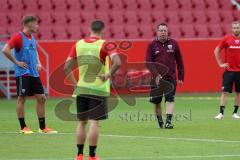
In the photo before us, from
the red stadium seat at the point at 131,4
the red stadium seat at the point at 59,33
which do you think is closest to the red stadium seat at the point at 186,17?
the red stadium seat at the point at 131,4

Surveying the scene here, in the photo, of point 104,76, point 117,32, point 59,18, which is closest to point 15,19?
point 59,18

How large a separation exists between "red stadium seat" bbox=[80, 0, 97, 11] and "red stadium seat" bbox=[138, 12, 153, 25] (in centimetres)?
175

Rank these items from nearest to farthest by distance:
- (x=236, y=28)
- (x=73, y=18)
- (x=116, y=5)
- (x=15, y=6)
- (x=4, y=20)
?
(x=236, y=28) → (x=4, y=20) → (x=15, y=6) → (x=73, y=18) → (x=116, y=5)

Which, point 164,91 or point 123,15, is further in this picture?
point 123,15

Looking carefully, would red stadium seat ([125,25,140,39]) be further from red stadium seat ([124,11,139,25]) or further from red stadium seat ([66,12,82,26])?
red stadium seat ([66,12,82,26])

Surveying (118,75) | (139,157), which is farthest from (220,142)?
(118,75)

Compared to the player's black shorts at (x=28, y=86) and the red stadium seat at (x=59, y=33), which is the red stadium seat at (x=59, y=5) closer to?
the red stadium seat at (x=59, y=33)

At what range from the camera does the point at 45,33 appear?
89.6 feet

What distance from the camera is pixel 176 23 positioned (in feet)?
96.6

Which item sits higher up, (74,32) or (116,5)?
(116,5)

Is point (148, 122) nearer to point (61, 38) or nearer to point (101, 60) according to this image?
point (101, 60)

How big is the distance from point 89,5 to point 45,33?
2324 millimetres

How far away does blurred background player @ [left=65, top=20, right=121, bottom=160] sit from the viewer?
36.7ft

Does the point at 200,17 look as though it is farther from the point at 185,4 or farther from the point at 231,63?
the point at 231,63
